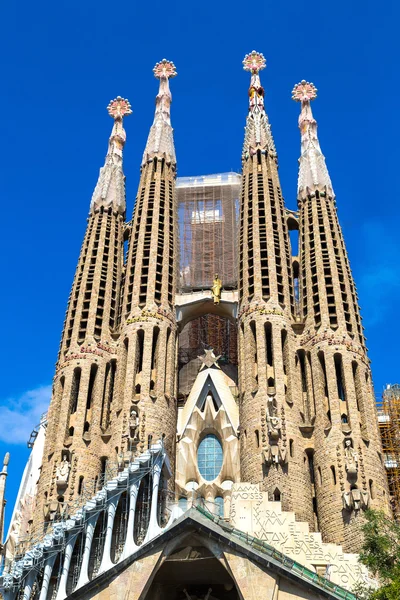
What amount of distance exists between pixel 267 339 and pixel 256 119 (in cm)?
1467

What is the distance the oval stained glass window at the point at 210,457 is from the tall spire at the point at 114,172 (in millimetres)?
13264

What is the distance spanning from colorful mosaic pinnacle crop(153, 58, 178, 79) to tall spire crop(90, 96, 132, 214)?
261 cm

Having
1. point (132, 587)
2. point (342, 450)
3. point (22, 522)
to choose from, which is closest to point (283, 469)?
point (342, 450)

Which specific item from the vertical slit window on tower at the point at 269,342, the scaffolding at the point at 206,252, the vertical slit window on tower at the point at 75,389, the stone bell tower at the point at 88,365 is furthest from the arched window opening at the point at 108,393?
the vertical slit window on tower at the point at 269,342

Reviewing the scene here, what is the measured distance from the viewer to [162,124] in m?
46.0

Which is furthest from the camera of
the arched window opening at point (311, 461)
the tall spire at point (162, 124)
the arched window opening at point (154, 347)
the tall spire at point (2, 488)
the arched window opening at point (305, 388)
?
the tall spire at point (162, 124)

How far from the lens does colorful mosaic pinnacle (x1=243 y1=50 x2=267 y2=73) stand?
48.2 metres

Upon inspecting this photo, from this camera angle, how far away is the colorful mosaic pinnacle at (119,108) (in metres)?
48.1

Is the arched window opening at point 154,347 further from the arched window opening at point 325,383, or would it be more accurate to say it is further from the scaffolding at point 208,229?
the arched window opening at point 325,383

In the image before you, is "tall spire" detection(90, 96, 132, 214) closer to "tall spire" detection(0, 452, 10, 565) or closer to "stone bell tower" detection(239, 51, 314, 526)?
"stone bell tower" detection(239, 51, 314, 526)

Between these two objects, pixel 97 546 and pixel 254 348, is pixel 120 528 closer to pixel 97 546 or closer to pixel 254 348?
pixel 97 546

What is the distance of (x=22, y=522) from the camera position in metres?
38.4

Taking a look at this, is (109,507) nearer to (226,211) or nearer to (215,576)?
(215,576)

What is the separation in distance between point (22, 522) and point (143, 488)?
420 inches
